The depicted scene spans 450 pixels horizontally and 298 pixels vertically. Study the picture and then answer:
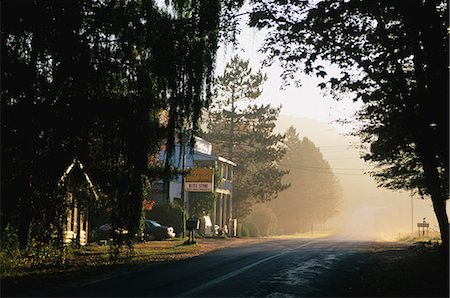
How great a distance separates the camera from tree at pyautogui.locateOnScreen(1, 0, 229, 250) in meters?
12.5

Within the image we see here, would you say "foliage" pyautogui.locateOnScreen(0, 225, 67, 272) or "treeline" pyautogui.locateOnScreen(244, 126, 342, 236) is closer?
"foliage" pyautogui.locateOnScreen(0, 225, 67, 272)

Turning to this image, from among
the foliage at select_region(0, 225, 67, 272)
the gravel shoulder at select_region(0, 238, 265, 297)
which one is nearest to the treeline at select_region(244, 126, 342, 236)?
the gravel shoulder at select_region(0, 238, 265, 297)

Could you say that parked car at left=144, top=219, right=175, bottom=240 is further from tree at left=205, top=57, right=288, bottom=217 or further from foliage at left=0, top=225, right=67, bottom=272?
tree at left=205, top=57, right=288, bottom=217

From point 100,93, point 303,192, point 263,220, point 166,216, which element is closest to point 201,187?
point 166,216

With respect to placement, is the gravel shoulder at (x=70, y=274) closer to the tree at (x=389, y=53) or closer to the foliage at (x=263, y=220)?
the tree at (x=389, y=53)

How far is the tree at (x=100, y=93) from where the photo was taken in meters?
12.5

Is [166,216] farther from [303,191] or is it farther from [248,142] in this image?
[303,191]

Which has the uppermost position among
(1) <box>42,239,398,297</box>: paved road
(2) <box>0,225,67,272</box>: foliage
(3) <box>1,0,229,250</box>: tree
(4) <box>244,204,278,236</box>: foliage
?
(3) <box>1,0,229,250</box>: tree

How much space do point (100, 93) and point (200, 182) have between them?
2689cm

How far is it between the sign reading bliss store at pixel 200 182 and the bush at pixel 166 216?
7.60 feet

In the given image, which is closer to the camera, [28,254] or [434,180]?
[28,254]

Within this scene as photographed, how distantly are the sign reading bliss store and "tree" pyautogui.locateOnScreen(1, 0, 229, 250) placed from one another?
1006 inches

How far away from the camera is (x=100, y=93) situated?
13.7 metres

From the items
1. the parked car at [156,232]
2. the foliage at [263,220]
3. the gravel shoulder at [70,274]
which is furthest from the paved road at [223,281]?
the foliage at [263,220]
